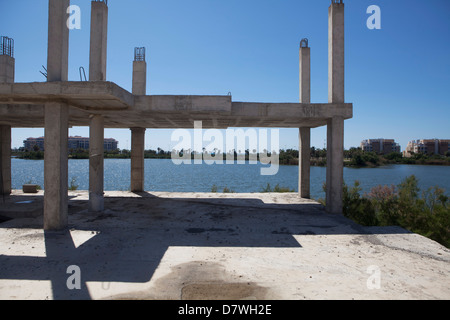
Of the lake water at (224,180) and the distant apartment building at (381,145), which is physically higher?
the distant apartment building at (381,145)

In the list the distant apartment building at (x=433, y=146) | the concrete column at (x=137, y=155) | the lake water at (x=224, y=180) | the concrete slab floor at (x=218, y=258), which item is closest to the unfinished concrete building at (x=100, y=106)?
the concrete slab floor at (x=218, y=258)

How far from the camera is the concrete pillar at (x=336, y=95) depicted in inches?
416

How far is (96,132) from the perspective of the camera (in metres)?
11.0

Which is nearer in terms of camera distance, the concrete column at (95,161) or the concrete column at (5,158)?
the concrete column at (95,161)

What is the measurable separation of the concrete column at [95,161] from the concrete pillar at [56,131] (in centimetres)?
247

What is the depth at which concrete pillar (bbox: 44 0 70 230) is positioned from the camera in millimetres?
8047

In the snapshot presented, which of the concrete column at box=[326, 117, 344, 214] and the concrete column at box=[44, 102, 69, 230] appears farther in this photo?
the concrete column at box=[326, 117, 344, 214]

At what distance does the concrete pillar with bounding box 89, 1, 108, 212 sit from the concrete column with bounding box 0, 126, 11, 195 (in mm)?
7671

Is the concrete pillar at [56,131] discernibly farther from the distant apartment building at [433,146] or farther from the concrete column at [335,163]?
the distant apartment building at [433,146]

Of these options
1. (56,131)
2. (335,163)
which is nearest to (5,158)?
A: (56,131)

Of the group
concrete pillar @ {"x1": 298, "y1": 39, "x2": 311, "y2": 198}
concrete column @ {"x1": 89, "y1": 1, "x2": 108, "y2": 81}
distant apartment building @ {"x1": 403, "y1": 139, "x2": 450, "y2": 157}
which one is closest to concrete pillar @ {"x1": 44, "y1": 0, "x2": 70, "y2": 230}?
concrete column @ {"x1": 89, "y1": 1, "x2": 108, "y2": 81}

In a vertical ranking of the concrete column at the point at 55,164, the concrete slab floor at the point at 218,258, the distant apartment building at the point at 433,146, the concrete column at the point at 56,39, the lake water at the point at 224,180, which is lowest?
the lake water at the point at 224,180

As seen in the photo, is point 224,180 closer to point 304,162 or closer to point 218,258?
point 304,162

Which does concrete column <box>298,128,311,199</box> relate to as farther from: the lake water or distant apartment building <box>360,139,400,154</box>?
distant apartment building <box>360,139,400,154</box>
